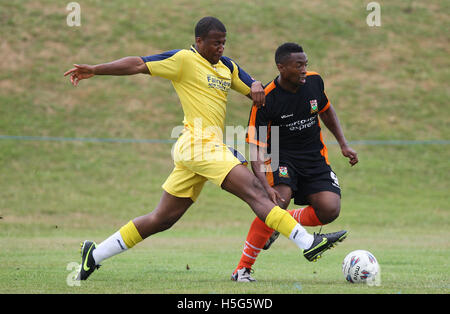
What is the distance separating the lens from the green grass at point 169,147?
8.73 metres

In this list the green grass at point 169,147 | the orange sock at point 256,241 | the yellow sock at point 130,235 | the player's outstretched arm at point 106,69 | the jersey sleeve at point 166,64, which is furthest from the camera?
the green grass at point 169,147

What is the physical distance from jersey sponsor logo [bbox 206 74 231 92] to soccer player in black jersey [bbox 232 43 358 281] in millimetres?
427

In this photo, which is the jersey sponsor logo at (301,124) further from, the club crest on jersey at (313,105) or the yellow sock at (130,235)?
the yellow sock at (130,235)

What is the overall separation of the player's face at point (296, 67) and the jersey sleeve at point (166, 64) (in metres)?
1.13

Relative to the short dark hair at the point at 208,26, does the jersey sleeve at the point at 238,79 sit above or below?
below

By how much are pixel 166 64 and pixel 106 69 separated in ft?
2.12

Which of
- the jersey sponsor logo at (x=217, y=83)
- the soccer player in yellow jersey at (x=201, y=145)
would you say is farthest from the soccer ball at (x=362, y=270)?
the jersey sponsor logo at (x=217, y=83)

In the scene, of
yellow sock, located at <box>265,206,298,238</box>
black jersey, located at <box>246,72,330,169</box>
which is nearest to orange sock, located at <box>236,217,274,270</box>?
black jersey, located at <box>246,72,330,169</box>

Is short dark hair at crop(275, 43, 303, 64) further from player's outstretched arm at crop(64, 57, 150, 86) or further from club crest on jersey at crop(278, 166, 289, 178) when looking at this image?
player's outstretched arm at crop(64, 57, 150, 86)

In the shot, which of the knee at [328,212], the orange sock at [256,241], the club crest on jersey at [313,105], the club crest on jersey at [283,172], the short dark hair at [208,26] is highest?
the short dark hair at [208,26]

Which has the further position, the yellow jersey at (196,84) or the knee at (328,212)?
the knee at (328,212)

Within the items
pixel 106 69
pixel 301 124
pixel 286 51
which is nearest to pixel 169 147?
pixel 301 124

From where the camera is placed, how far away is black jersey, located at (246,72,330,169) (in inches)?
286

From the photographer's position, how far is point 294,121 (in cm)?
738
